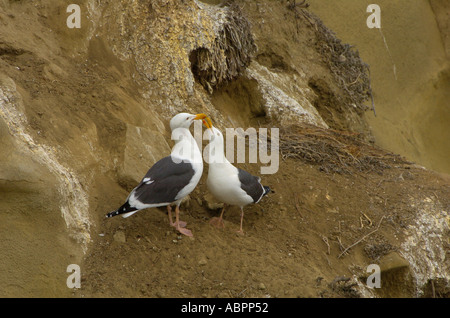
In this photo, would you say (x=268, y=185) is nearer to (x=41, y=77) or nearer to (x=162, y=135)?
(x=162, y=135)

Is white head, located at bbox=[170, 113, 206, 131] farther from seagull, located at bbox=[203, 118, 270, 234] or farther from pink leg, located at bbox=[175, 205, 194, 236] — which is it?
pink leg, located at bbox=[175, 205, 194, 236]

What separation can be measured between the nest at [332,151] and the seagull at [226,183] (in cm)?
→ 138

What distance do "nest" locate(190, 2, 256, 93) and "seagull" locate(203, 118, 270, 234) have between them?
1.92 m

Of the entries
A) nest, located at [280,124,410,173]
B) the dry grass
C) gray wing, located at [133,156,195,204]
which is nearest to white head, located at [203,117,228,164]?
gray wing, located at [133,156,195,204]

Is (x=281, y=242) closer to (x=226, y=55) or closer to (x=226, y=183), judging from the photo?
(x=226, y=183)

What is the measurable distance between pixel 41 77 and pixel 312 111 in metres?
4.75

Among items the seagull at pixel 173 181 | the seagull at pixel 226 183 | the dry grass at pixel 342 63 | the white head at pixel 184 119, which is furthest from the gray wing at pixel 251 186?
the dry grass at pixel 342 63

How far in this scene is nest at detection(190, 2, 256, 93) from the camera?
746 centimetres

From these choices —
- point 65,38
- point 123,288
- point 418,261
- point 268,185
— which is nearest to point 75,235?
point 123,288

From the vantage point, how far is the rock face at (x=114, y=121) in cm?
462

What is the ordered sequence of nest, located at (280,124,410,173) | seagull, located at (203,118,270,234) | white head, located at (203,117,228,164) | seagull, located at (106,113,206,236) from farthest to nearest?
1. nest, located at (280,124,410,173)
2. white head, located at (203,117,228,164)
3. seagull, located at (203,118,270,234)
4. seagull, located at (106,113,206,236)

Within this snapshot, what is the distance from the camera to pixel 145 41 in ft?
23.0

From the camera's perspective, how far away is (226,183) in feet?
18.1

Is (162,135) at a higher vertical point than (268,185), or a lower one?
higher
